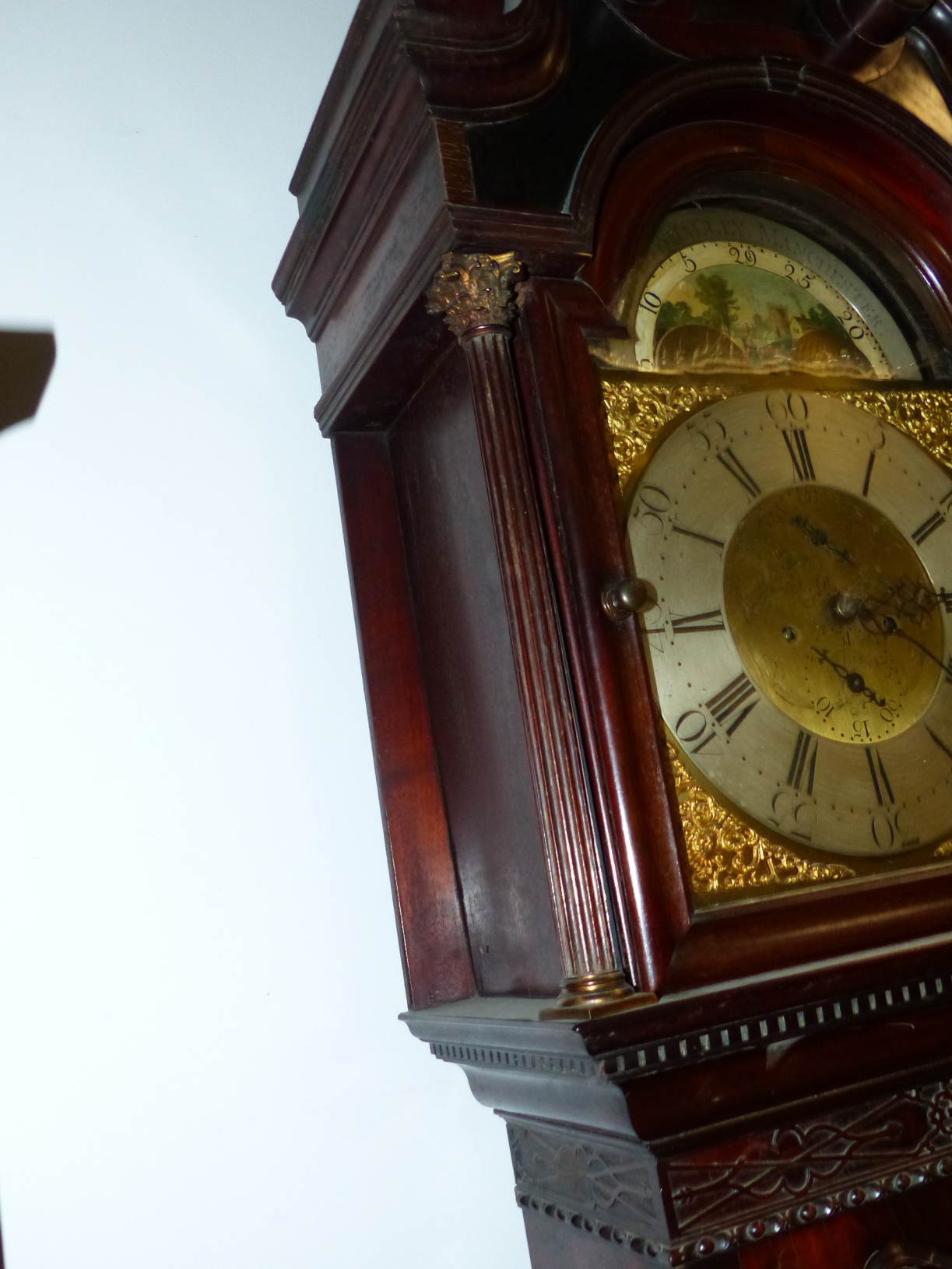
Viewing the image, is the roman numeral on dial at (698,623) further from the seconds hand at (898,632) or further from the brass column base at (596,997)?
the brass column base at (596,997)

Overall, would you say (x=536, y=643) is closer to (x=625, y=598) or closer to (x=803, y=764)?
(x=625, y=598)

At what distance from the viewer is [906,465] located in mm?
1277

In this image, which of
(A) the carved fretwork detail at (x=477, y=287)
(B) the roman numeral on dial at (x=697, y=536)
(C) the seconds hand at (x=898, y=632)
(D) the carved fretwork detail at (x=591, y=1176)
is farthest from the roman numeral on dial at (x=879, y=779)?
(A) the carved fretwork detail at (x=477, y=287)

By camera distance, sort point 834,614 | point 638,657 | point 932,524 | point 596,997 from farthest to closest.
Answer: point 932,524, point 834,614, point 638,657, point 596,997

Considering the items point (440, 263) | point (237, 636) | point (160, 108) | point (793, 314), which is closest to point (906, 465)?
point (793, 314)

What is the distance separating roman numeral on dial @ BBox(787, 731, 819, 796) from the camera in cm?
110

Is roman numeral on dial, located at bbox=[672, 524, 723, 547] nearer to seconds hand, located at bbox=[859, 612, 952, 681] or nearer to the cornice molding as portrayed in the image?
seconds hand, located at bbox=[859, 612, 952, 681]

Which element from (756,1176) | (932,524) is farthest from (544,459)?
(756,1176)

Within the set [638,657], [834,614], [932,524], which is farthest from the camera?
[932,524]

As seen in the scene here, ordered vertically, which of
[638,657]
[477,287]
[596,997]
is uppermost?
[477,287]

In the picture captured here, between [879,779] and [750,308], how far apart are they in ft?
1.71

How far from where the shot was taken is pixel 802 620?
3.77 ft

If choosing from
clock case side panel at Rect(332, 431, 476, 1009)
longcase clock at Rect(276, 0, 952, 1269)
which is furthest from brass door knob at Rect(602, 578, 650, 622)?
clock case side panel at Rect(332, 431, 476, 1009)

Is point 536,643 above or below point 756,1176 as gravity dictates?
above
